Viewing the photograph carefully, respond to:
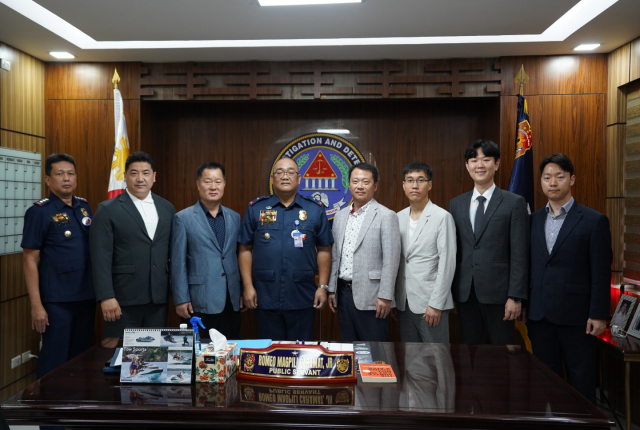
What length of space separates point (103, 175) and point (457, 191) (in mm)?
3394

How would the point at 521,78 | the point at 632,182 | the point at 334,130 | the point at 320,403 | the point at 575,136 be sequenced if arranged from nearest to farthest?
the point at 320,403
the point at 632,182
the point at 521,78
the point at 575,136
the point at 334,130

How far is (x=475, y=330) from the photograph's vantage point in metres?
3.17

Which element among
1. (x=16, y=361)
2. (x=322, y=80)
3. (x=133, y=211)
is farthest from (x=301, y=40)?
(x=16, y=361)

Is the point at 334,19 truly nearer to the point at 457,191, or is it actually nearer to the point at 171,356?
the point at 457,191

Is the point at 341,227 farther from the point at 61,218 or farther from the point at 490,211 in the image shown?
the point at 61,218

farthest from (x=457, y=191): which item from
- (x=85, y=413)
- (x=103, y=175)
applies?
(x=85, y=413)

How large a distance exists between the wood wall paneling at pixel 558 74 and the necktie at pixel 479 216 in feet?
5.47

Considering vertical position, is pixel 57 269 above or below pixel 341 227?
below

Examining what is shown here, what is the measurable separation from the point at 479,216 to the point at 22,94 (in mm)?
3826

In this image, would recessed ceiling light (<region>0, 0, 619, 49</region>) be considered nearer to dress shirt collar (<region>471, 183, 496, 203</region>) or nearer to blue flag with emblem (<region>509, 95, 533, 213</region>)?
blue flag with emblem (<region>509, 95, 533, 213</region>)

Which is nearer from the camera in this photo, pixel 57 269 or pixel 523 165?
pixel 57 269

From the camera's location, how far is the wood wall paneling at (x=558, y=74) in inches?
168

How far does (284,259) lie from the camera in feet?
10.5

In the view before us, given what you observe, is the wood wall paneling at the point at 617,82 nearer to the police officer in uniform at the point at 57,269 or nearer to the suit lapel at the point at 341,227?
the suit lapel at the point at 341,227
